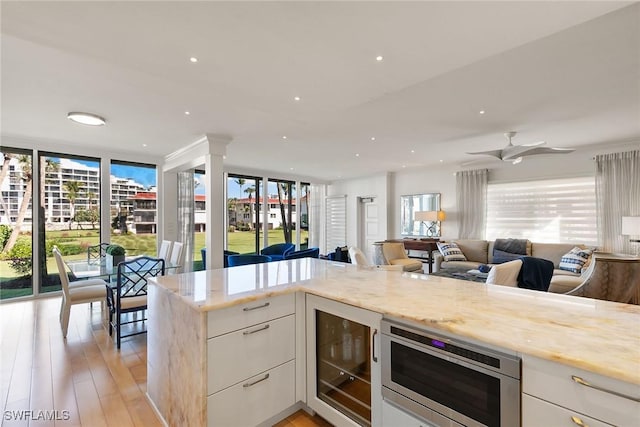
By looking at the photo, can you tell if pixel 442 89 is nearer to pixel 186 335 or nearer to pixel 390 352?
pixel 390 352

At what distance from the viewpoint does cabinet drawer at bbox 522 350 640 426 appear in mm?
848

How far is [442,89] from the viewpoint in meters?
2.87

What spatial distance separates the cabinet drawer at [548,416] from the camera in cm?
91

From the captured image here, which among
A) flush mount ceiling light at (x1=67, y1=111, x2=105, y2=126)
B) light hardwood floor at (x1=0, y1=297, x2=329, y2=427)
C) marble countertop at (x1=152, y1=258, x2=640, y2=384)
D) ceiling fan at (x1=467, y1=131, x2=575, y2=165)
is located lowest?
light hardwood floor at (x1=0, y1=297, x2=329, y2=427)

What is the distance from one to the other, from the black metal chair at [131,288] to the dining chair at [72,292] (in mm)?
151

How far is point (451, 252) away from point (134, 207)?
6537mm

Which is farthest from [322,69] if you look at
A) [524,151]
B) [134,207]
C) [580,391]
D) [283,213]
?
[283,213]

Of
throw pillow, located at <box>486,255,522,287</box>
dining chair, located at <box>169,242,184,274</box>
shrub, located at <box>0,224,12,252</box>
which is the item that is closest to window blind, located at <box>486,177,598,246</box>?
throw pillow, located at <box>486,255,522,287</box>

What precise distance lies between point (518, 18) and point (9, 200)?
6.95 metres

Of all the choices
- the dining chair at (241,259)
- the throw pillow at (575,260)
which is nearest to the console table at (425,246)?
the throw pillow at (575,260)

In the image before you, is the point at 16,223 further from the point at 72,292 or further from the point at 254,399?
the point at 254,399

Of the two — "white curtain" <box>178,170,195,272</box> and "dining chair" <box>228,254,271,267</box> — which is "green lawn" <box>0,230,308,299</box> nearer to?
"white curtain" <box>178,170,195,272</box>

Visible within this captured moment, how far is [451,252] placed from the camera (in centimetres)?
589

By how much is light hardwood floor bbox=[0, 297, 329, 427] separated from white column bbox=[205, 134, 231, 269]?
156 centimetres
